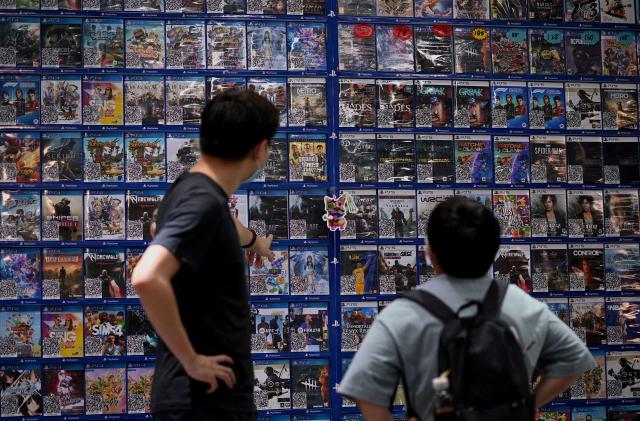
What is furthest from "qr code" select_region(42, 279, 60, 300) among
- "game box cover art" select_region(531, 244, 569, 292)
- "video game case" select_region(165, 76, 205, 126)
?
"game box cover art" select_region(531, 244, 569, 292)

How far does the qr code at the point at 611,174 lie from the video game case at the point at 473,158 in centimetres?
81

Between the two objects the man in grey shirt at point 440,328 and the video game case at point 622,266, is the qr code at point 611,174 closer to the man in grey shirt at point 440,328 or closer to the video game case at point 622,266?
the video game case at point 622,266

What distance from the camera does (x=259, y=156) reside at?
2496 millimetres

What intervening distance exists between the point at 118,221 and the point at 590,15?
3422 mm

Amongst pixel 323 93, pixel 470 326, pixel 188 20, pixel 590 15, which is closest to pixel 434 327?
pixel 470 326

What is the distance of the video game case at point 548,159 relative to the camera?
17.1 feet

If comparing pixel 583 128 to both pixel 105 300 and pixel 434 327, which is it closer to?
pixel 105 300

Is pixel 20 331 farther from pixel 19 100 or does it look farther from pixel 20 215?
pixel 19 100

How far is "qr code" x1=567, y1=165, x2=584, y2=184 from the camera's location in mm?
5242

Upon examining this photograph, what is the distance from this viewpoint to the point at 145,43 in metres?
4.90

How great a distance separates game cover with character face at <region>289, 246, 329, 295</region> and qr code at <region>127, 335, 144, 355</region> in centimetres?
98

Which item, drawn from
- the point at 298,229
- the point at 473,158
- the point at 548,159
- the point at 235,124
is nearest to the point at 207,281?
the point at 235,124

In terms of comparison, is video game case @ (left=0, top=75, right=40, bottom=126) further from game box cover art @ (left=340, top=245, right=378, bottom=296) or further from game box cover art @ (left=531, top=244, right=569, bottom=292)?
game box cover art @ (left=531, top=244, right=569, bottom=292)

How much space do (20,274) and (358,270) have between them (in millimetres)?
2082
